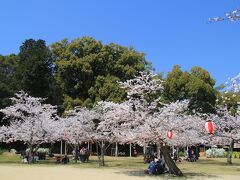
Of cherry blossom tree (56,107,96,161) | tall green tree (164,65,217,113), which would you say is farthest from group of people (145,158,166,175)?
tall green tree (164,65,217,113)

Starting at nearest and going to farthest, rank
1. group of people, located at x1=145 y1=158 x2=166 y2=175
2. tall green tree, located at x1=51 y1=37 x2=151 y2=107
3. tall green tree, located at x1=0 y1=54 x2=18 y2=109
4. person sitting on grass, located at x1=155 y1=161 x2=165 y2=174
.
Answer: group of people, located at x1=145 y1=158 x2=166 y2=175
person sitting on grass, located at x1=155 y1=161 x2=165 y2=174
tall green tree, located at x1=51 y1=37 x2=151 y2=107
tall green tree, located at x1=0 y1=54 x2=18 y2=109

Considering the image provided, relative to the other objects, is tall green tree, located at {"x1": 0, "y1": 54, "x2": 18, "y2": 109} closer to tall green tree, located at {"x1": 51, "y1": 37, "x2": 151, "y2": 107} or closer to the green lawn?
tall green tree, located at {"x1": 51, "y1": 37, "x2": 151, "y2": 107}

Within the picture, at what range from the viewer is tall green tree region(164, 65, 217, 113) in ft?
153

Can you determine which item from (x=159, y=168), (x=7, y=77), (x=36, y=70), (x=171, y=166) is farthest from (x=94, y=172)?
(x=7, y=77)

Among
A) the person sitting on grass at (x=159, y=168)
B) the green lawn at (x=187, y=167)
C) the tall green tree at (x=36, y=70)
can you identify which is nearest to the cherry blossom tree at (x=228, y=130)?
the green lawn at (x=187, y=167)

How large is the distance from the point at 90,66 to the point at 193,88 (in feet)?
41.5

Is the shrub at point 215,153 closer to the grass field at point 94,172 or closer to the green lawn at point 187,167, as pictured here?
the green lawn at point 187,167

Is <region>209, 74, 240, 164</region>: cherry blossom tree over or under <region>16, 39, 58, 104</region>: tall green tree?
under

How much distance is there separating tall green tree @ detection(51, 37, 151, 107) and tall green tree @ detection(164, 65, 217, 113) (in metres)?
4.80

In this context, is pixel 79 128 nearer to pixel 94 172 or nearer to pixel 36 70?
pixel 94 172

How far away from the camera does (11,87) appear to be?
4500 cm

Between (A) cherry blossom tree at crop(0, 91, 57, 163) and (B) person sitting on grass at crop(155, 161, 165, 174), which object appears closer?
(B) person sitting on grass at crop(155, 161, 165, 174)

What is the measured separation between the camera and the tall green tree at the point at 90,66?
43500 mm

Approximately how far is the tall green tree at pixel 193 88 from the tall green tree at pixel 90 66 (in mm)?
4803
